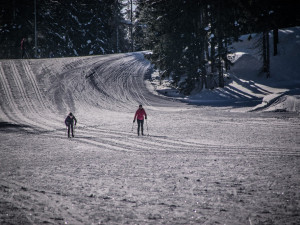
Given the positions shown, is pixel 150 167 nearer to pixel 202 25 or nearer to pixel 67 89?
pixel 67 89

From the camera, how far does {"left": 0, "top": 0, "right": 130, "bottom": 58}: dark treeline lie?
39375 mm

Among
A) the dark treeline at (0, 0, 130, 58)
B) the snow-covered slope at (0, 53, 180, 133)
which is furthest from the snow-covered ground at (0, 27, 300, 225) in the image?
the dark treeline at (0, 0, 130, 58)

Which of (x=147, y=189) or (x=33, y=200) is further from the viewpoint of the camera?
(x=147, y=189)

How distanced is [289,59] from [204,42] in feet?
37.2

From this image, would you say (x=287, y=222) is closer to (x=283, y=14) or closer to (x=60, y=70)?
(x=283, y=14)

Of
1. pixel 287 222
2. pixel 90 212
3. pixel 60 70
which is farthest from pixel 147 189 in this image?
pixel 60 70

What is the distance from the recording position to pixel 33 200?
541 cm

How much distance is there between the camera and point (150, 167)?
768 centimetres

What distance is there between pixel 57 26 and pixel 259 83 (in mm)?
32307

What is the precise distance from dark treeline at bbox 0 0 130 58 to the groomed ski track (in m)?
23.9

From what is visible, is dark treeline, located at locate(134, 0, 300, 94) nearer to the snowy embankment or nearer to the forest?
the forest

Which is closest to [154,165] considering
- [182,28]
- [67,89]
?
[182,28]

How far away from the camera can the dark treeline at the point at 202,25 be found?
77.7ft

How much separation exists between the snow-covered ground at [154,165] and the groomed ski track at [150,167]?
3 centimetres
